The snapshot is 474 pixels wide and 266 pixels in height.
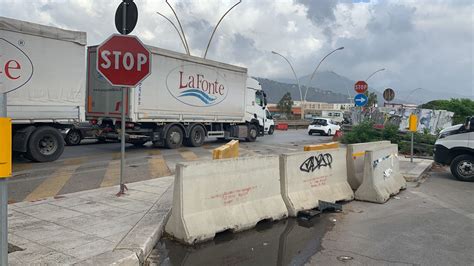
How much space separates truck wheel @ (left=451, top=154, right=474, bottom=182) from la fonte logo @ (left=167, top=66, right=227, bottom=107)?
10.2 metres

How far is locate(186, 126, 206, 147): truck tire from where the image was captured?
1766 centimetres

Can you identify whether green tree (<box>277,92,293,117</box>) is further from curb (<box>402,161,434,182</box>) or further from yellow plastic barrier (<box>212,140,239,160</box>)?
yellow plastic barrier (<box>212,140,239,160</box>)

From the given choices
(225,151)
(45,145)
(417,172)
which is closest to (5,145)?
(225,151)

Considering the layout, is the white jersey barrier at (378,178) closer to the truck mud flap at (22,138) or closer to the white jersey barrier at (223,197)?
the white jersey barrier at (223,197)

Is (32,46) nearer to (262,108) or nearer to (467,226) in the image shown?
(467,226)

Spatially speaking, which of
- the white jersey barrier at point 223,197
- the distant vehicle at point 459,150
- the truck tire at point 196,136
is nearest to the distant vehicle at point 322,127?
the truck tire at point 196,136

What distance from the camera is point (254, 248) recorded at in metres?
5.17

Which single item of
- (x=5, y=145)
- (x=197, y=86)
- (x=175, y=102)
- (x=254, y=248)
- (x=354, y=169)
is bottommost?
(x=254, y=248)

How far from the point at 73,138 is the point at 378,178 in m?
13.3

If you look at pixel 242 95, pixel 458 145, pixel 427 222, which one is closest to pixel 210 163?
pixel 427 222

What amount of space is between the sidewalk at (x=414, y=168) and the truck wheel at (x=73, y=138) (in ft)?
42.1

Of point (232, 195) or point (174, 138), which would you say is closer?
point (232, 195)

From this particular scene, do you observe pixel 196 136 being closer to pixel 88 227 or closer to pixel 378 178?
pixel 378 178

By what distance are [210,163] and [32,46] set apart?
7.52m
